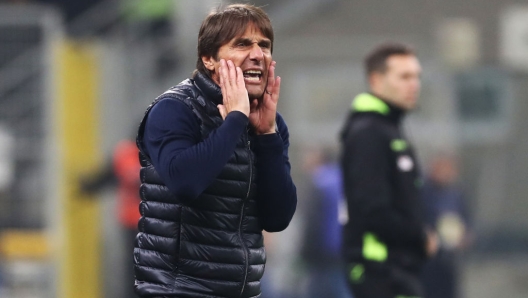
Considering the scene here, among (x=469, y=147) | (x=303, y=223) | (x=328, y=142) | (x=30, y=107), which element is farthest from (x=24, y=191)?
(x=469, y=147)

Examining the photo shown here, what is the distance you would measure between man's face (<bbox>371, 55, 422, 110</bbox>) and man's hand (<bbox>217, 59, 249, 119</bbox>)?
106 inches

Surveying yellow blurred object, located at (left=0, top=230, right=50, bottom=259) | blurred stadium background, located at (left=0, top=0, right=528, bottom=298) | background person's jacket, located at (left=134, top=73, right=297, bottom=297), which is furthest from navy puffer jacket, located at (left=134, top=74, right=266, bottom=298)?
blurred stadium background, located at (left=0, top=0, right=528, bottom=298)

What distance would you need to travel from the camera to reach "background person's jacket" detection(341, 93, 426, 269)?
6465 millimetres

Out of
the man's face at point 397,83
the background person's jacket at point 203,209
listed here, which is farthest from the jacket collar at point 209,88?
the man's face at point 397,83

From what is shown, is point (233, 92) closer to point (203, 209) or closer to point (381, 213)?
point (203, 209)

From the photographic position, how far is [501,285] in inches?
522

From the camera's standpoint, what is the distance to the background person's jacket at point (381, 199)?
6465 millimetres

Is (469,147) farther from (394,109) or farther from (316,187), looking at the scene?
(394,109)

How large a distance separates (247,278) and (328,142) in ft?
28.7

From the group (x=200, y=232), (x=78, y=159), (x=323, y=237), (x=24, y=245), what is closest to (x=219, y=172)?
(x=200, y=232)

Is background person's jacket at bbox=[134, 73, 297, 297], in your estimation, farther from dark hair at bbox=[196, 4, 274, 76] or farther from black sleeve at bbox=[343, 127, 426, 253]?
black sleeve at bbox=[343, 127, 426, 253]

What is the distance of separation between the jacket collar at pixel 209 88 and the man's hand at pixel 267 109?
0.40ft

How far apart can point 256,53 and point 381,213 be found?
89.6 inches

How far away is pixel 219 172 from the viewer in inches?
165
